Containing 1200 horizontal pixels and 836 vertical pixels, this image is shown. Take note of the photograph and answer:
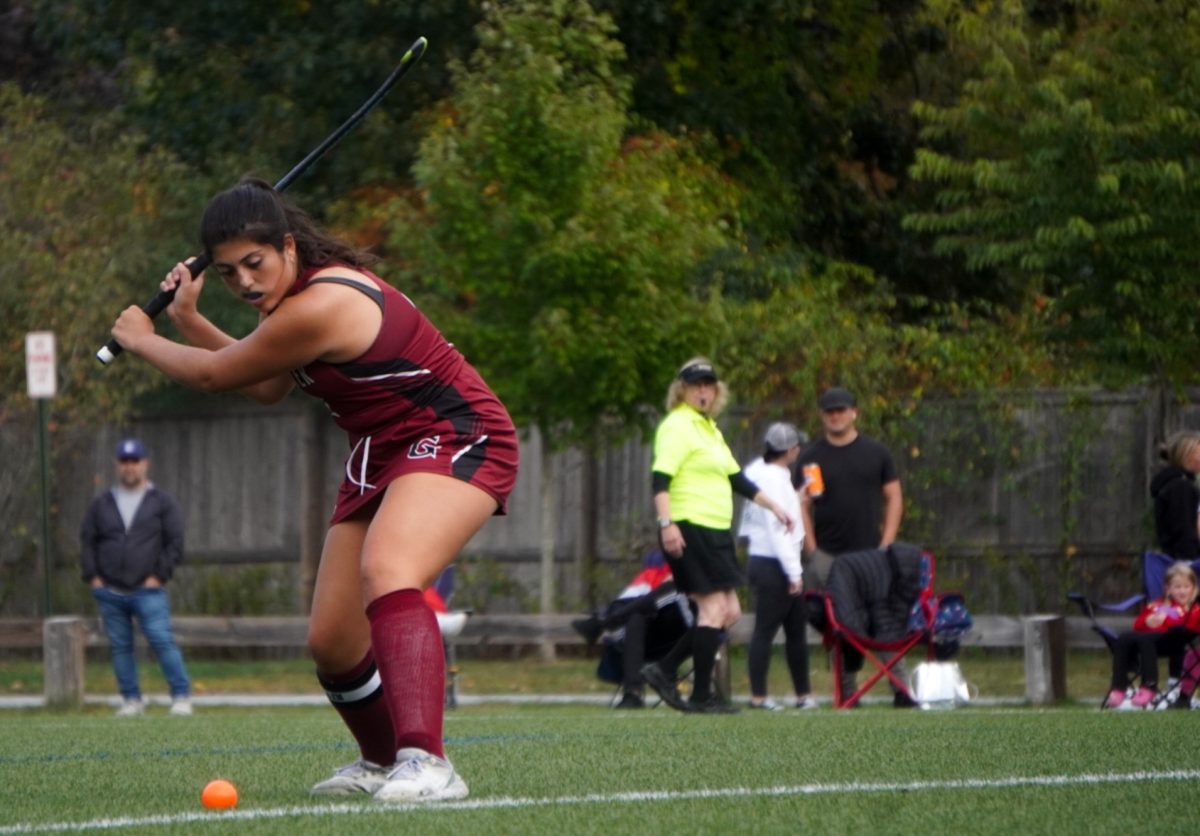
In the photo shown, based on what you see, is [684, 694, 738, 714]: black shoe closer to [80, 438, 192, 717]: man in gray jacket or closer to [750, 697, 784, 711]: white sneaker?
[750, 697, 784, 711]: white sneaker

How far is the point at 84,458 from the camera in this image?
72.7 feet

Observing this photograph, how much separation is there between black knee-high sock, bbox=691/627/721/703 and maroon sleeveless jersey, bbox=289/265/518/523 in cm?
641

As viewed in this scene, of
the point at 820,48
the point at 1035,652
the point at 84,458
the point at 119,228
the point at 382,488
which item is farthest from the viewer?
the point at 820,48

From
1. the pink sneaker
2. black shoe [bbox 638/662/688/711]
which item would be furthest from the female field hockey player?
the pink sneaker

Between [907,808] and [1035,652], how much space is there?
8.69m

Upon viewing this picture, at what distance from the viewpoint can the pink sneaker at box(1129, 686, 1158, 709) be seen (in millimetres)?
12725

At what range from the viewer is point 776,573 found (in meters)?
13.5

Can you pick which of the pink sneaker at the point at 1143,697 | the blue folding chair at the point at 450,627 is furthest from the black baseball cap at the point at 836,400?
the blue folding chair at the point at 450,627

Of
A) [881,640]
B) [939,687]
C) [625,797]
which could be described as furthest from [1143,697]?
[625,797]

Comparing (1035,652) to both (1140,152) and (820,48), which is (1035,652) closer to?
(1140,152)

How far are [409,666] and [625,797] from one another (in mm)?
770

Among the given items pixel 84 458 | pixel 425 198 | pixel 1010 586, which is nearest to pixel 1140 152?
pixel 1010 586

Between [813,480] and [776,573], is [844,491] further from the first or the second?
[776,573]

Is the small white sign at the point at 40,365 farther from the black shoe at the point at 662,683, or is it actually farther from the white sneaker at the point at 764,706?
the white sneaker at the point at 764,706
